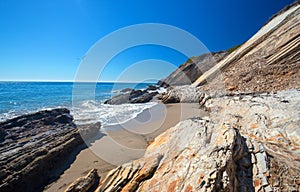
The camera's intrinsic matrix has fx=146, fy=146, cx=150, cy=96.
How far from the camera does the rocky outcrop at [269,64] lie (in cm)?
971

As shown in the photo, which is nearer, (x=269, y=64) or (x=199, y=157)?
(x=199, y=157)

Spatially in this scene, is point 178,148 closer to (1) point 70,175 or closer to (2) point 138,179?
(2) point 138,179

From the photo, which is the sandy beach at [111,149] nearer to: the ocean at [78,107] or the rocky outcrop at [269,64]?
the ocean at [78,107]

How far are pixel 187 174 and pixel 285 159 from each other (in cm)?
198

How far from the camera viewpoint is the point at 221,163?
2.48 meters

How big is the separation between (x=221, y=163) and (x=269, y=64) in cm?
1226

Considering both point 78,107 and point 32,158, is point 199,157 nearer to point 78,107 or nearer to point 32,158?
point 32,158

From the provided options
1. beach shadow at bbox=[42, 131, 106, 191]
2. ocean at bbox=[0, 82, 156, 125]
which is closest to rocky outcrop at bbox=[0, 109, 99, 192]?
beach shadow at bbox=[42, 131, 106, 191]

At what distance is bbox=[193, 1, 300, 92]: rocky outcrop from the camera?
9711 mm

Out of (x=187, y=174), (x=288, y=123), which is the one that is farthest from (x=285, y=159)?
(x=187, y=174)

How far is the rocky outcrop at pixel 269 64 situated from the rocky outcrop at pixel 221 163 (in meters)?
7.01

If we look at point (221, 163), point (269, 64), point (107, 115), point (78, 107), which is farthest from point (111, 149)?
point (78, 107)

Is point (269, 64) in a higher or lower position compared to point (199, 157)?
higher

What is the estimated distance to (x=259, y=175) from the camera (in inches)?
99.3
